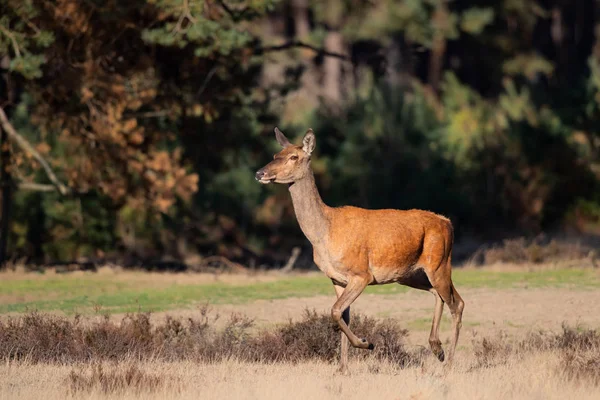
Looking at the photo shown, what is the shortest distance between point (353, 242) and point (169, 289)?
343 inches

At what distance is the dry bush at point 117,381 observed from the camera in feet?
39.5

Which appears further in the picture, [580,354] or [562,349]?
[562,349]

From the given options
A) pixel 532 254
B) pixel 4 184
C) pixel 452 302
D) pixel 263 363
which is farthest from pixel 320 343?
pixel 4 184

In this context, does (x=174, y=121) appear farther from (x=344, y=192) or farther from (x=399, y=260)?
(x=399, y=260)

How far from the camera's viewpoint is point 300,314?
18141mm

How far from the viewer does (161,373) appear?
42.4 feet

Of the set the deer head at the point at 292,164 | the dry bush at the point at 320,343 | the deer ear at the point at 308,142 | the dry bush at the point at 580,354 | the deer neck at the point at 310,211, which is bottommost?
the dry bush at the point at 320,343

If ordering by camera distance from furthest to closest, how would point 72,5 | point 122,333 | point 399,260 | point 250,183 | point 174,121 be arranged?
point 250,183 → point 174,121 → point 72,5 → point 122,333 → point 399,260

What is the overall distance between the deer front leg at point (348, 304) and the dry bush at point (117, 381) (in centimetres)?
199

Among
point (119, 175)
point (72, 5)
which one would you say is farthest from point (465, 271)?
point (72, 5)

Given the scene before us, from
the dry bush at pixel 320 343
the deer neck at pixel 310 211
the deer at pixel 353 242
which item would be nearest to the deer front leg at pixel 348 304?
the deer at pixel 353 242

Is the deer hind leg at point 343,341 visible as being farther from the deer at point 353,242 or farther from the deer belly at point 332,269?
the deer belly at point 332,269

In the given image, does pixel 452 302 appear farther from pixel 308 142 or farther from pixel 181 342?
pixel 181 342

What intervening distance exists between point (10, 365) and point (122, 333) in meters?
2.21
